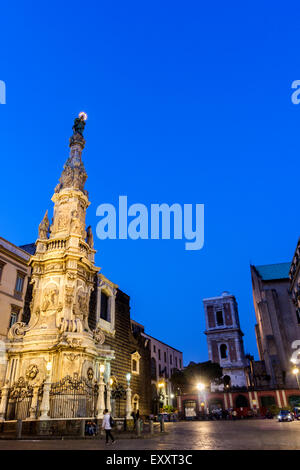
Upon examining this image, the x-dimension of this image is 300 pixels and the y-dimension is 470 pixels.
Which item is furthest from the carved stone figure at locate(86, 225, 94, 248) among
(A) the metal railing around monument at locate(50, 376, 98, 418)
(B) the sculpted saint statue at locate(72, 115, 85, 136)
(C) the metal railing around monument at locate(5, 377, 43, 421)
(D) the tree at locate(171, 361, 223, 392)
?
(D) the tree at locate(171, 361, 223, 392)

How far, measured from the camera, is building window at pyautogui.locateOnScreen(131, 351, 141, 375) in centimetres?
3997

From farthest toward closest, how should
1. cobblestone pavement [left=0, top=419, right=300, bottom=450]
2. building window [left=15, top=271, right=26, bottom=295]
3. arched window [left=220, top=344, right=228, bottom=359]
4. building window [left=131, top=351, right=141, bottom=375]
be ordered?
1. arched window [left=220, top=344, right=228, bottom=359]
2. building window [left=131, top=351, right=141, bottom=375]
3. building window [left=15, top=271, right=26, bottom=295]
4. cobblestone pavement [left=0, top=419, right=300, bottom=450]

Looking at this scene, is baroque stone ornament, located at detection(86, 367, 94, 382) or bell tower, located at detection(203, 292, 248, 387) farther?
bell tower, located at detection(203, 292, 248, 387)

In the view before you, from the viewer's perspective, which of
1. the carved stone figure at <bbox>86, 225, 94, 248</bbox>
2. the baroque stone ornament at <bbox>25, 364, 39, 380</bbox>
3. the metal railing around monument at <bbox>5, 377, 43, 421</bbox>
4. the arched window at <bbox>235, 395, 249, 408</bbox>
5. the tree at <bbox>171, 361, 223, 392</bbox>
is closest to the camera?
the metal railing around monument at <bbox>5, 377, 43, 421</bbox>

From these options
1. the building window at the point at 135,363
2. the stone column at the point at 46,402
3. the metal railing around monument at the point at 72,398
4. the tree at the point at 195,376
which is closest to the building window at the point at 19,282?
the metal railing around monument at the point at 72,398

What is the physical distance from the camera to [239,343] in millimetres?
66250

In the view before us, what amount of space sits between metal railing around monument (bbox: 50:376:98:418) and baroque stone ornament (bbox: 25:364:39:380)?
2.67 metres

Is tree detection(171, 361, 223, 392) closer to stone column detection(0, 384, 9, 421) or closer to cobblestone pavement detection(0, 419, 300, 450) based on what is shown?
stone column detection(0, 384, 9, 421)

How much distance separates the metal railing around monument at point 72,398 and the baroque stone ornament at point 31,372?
2673 millimetres

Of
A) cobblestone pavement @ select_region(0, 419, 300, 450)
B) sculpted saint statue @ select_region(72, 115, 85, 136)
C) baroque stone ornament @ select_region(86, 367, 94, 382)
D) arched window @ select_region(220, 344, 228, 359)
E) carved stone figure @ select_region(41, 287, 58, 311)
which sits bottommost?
cobblestone pavement @ select_region(0, 419, 300, 450)

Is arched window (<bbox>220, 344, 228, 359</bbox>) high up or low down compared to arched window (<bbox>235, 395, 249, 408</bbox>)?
up

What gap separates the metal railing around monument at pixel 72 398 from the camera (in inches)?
703
